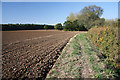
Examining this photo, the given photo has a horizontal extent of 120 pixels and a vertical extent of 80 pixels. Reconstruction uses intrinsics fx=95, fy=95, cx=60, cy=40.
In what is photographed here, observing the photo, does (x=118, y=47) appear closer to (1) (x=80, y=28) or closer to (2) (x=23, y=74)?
(2) (x=23, y=74)

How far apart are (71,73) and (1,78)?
8.40 feet

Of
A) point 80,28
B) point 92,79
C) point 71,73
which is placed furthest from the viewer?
point 80,28

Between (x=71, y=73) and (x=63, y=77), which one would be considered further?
(x=71, y=73)

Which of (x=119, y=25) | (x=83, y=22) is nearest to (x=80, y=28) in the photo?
(x=83, y=22)

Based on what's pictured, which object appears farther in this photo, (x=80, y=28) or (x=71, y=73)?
(x=80, y=28)

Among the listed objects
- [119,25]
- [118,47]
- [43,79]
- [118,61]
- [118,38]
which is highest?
[119,25]

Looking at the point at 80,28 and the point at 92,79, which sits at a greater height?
the point at 80,28

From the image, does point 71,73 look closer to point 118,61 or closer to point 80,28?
point 118,61

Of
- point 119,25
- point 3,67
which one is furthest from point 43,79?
point 119,25

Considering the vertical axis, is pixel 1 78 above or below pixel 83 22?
below

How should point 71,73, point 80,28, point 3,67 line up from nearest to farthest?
1. point 71,73
2. point 3,67
3. point 80,28

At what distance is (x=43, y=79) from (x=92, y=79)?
1718 millimetres

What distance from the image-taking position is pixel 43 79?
3.44 m

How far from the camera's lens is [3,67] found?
13.9ft
